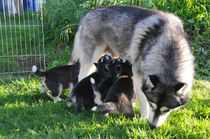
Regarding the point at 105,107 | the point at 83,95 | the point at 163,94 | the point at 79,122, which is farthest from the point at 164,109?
the point at 83,95

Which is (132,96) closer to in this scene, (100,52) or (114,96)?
(114,96)

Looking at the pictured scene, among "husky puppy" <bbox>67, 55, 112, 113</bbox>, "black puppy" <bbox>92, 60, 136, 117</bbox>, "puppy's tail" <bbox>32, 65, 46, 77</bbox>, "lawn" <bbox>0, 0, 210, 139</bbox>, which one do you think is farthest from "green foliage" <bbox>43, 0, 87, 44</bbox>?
"black puppy" <bbox>92, 60, 136, 117</bbox>

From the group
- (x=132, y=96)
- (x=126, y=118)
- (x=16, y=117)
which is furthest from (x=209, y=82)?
(x=16, y=117)

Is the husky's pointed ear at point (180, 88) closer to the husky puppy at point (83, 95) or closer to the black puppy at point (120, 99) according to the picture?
the black puppy at point (120, 99)

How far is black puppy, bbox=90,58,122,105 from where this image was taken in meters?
3.61

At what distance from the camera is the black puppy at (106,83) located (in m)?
3.61

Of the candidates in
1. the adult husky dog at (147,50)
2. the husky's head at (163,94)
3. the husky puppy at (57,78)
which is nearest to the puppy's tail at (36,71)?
the husky puppy at (57,78)

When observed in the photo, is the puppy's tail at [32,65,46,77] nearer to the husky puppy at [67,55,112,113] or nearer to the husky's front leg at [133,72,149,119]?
the husky puppy at [67,55,112,113]

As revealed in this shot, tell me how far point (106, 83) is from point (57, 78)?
3.44 ft

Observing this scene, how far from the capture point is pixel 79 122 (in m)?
3.19

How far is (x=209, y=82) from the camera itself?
201 inches

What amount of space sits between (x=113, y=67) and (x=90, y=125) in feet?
4.32

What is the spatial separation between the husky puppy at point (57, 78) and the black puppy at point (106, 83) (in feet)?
2.89

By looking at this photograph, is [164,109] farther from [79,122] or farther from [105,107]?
[79,122]
